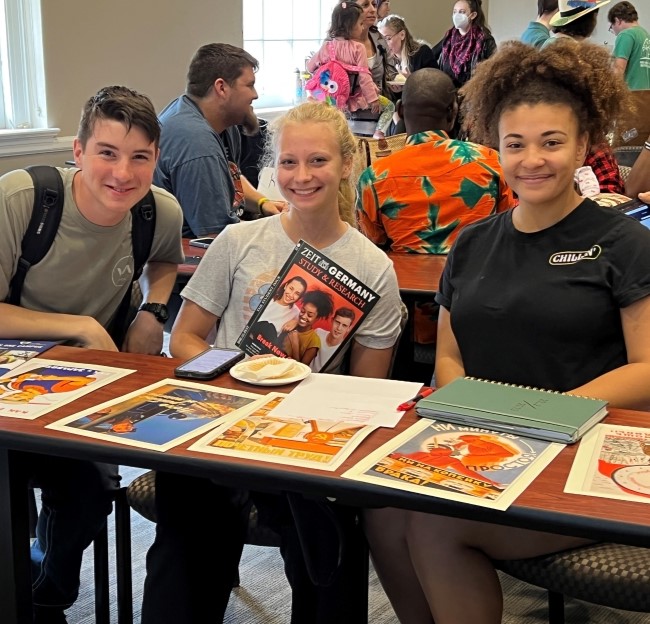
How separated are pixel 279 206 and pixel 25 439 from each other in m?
2.29

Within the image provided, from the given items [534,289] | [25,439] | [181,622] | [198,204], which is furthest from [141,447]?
[198,204]

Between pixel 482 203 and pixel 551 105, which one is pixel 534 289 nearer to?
pixel 551 105

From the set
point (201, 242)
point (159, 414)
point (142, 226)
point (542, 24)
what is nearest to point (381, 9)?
point (542, 24)

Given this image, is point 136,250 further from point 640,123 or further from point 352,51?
point 352,51

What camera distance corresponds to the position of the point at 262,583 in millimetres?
2469

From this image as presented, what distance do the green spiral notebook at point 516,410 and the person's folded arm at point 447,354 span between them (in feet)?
1.04

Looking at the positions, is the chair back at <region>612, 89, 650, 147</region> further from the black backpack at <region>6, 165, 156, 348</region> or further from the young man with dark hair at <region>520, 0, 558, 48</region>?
the black backpack at <region>6, 165, 156, 348</region>

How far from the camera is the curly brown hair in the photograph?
188 centimetres

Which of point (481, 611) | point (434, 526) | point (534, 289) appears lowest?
point (481, 611)

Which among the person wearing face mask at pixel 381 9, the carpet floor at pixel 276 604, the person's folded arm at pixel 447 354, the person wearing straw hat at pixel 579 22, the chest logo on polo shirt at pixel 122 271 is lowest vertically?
the carpet floor at pixel 276 604

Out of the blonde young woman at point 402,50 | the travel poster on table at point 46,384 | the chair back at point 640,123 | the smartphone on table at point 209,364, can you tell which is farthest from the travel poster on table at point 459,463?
the blonde young woman at point 402,50

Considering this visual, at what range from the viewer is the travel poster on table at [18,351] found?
A: 183 cm

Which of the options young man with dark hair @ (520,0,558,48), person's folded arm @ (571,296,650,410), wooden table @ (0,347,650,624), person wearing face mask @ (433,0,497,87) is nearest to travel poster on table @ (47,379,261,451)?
wooden table @ (0,347,650,624)

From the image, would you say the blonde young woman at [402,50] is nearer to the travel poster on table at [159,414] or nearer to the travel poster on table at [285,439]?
the travel poster on table at [159,414]
